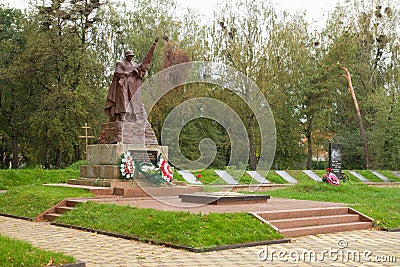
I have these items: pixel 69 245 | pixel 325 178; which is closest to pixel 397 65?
pixel 325 178

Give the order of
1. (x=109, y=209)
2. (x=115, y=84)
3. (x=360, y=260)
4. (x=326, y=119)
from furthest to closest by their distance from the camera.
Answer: (x=326, y=119)
(x=115, y=84)
(x=109, y=209)
(x=360, y=260)

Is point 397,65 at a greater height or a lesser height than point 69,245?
greater

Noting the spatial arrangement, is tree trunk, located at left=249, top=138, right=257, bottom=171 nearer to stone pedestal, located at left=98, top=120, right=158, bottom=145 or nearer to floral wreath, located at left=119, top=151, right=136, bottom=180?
stone pedestal, located at left=98, top=120, right=158, bottom=145

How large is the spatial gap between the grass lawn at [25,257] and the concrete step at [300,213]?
486 centimetres

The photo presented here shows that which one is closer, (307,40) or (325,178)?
(325,178)

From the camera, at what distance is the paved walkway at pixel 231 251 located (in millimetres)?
7277

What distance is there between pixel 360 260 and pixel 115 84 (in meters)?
10.6

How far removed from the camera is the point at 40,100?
29875mm

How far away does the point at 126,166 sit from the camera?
14.8 metres

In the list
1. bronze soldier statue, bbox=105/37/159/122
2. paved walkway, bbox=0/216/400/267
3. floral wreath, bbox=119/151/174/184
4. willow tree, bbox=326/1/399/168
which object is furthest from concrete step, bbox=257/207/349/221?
willow tree, bbox=326/1/399/168

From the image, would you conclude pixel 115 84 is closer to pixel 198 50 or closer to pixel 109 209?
pixel 109 209

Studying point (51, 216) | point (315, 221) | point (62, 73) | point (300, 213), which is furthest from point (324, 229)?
point (62, 73)

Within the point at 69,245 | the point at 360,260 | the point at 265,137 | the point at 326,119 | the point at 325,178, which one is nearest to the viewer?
the point at 360,260

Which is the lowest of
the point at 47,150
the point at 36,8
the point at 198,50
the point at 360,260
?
the point at 360,260
